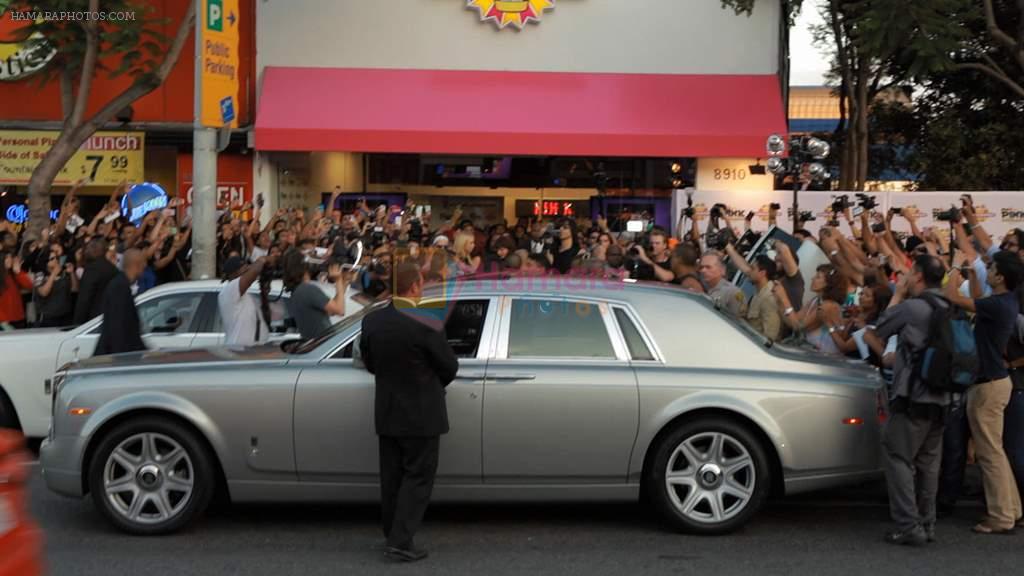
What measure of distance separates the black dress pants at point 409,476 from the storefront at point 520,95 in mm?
14602

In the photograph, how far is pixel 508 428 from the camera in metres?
6.95

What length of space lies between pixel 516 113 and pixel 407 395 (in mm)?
15208

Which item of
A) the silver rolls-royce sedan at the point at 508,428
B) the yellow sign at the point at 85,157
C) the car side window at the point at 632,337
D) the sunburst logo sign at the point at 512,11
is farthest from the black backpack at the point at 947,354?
the yellow sign at the point at 85,157

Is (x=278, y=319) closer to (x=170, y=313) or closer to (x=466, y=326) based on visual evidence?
(x=170, y=313)

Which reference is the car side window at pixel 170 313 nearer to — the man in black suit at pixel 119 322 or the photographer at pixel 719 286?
the man in black suit at pixel 119 322

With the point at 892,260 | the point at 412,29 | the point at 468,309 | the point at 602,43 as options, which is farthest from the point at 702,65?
the point at 468,309

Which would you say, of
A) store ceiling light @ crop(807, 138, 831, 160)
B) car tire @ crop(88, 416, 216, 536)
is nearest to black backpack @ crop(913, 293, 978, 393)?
car tire @ crop(88, 416, 216, 536)

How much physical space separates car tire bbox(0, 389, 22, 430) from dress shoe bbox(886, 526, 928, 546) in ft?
21.8

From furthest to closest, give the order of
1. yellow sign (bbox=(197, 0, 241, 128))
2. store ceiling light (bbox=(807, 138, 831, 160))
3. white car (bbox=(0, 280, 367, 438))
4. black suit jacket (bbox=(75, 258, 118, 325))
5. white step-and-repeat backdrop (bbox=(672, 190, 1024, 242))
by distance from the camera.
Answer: white step-and-repeat backdrop (bbox=(672, 190, 1024, 242)) < store ceiling light (bbox=(807, 138, 831, 160)) < yellow sign (bbox=(197, 0, 241, 128)) < black suit jacket (bbox=(75, 258, 118, 325)) < white car (bbox=(0, 280, 367, 438))

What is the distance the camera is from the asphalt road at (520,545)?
21.4ft

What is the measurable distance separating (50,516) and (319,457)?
197cm

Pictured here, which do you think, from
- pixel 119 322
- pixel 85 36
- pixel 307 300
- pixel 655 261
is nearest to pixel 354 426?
pixel 307 300

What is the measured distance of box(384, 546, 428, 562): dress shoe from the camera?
656 cm

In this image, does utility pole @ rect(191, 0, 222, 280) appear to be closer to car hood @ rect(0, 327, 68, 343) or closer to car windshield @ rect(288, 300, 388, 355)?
car hood @ rect(0, 327, 68, 343)
